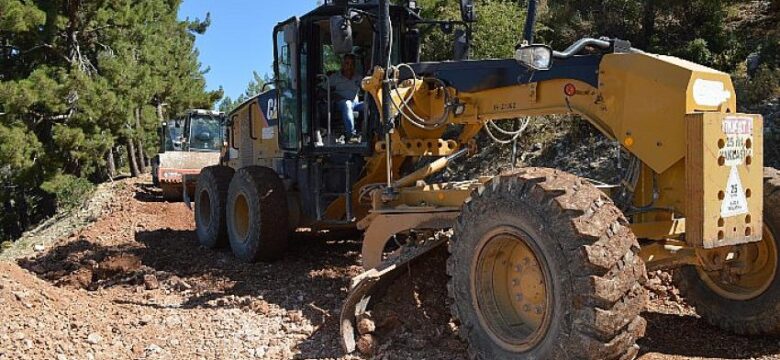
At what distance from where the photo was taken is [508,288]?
14.7ft

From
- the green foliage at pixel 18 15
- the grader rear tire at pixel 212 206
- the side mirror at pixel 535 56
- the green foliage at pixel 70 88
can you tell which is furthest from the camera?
the green foliage at pixel 70 88

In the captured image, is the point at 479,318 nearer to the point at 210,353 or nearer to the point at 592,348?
the point at 592,348

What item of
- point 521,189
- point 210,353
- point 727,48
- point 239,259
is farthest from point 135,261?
point 727,48

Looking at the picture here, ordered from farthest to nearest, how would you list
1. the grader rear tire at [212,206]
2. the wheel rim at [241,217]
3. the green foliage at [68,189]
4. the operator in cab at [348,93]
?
1. the green foliage at [68,189]
2. the grader rear tire at [212,206]
3. the wheel rim at [241,217]
4. the operator in cab at [348,93]

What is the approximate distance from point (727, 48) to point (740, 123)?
360 inches

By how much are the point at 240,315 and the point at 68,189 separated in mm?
17362

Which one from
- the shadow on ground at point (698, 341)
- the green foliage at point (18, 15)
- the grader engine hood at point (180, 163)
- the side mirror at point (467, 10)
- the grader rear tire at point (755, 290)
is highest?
the green foliage at point (18, 15)

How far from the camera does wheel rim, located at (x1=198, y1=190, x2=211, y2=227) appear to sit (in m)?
10.5

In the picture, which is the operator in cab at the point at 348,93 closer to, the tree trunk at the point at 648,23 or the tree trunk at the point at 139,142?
the tree trunk at the point at 648,23

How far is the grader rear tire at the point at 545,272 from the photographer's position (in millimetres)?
3691

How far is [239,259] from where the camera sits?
29.1ft

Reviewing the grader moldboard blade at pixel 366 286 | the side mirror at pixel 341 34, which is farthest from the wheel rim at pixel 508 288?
the side mirror at pixel 341 34

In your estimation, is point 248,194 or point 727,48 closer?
point 248,194

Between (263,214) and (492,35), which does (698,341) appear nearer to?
(263,214)
